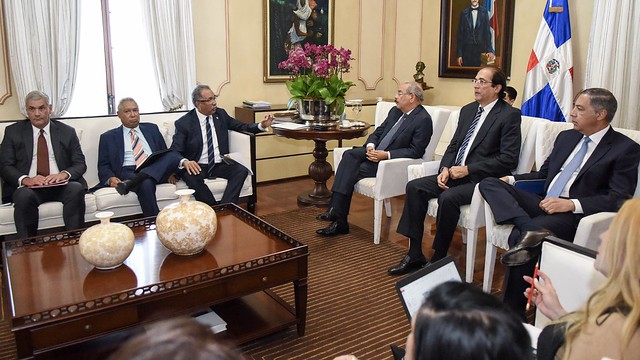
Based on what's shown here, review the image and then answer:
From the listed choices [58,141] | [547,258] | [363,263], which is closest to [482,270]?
[363,263]

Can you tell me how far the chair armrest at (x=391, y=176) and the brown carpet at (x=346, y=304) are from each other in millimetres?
426

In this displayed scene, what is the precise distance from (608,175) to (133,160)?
343 centimetres

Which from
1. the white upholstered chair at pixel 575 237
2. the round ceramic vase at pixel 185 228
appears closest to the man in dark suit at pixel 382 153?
the white upholstered chair at pixel 575 237

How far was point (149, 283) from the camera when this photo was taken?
8.11 feet

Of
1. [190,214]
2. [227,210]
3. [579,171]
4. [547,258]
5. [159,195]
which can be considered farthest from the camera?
[159,195]

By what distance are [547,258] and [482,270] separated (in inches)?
66.5

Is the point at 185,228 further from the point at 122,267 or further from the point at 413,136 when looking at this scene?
the point at 413,136

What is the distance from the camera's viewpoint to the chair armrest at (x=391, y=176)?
412 cm

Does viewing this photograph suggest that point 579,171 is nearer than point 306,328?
No

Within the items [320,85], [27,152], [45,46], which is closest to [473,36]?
[320,85]

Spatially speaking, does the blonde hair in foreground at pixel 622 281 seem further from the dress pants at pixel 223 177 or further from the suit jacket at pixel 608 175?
the dress pants at pixel 223 177

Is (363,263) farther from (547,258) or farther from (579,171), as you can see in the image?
(547,258)

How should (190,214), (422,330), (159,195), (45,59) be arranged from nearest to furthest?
(422,330) → (190,214) → (159,195) → (45,59)

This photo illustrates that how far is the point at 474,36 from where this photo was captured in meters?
5.96
